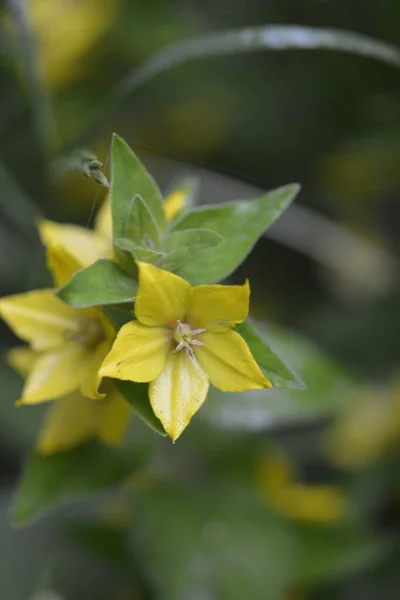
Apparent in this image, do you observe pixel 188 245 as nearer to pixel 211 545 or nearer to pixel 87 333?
pixel 87 333

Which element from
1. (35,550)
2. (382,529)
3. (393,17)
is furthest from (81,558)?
(393,17)

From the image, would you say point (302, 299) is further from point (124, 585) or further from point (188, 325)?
point (188, 325)

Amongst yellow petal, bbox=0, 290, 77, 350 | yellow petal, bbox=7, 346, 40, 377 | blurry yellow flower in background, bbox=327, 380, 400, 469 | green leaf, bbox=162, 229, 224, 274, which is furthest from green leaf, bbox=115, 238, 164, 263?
blurry yellow flower in background, bbox=327, 380, 400, 469

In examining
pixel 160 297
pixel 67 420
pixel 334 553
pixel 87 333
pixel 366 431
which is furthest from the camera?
pixel 366 431

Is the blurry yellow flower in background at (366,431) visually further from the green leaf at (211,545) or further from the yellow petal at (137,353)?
the yellow petal at (137,353)

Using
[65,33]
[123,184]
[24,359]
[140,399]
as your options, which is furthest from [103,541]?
[65,33]

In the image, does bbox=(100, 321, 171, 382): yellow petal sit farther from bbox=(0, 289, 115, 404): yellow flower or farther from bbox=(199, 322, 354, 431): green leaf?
bbox=(199, 322, 354, 431): green leaf
